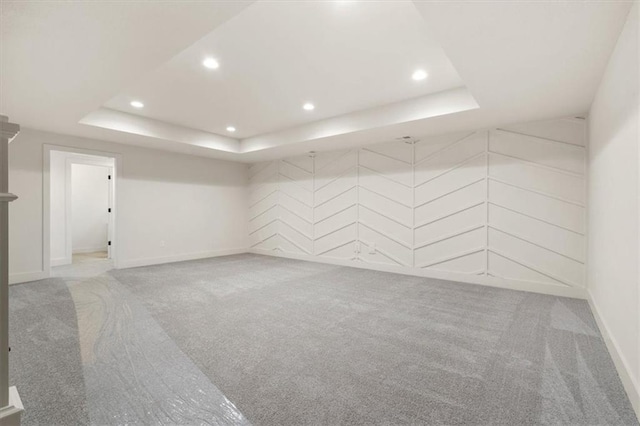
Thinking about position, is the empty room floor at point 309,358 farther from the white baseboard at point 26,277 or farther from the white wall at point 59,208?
the white wall at point 59,208

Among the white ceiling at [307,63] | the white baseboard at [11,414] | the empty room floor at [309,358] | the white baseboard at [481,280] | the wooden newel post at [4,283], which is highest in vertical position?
the white ceiling at [307,63]

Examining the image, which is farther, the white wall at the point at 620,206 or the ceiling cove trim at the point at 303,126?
the ceiling cove trim at the point at 303,126

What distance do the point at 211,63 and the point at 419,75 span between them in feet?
7.26

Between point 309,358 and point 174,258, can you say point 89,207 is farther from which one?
point 309,358

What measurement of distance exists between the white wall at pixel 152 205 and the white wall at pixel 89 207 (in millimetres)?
2748

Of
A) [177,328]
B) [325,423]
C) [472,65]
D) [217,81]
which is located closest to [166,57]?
[217,81]

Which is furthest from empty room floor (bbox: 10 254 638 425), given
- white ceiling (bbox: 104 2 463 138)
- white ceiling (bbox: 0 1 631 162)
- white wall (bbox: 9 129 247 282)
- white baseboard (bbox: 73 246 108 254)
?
white baseboard (bbox: 73 246 108 254)

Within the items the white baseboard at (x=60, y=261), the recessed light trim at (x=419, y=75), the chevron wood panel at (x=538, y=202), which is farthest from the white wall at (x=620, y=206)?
the white baseboard at (x=60, y=261)

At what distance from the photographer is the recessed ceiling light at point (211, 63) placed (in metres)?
2.84

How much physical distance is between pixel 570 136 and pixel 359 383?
403 centimetres

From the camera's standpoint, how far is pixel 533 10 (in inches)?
67.0

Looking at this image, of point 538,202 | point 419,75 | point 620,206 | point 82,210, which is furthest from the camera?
point 82,210

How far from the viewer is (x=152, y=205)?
5.77 m

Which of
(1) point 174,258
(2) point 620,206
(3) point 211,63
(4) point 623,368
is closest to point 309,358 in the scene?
(4) point 623,368
